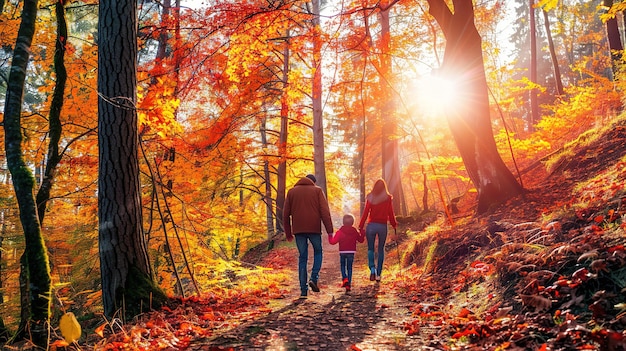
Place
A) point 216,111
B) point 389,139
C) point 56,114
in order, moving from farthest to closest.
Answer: point 216,111 → point 389,139 → point 56,114

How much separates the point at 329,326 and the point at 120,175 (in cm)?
337

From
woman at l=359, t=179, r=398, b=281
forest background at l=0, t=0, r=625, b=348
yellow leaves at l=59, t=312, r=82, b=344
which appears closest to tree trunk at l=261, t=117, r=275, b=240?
forest background at l=0, t=0, r=625, b=348

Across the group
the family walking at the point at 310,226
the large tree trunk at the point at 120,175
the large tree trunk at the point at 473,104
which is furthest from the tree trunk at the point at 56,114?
the large tree trunk at the point at 473,104

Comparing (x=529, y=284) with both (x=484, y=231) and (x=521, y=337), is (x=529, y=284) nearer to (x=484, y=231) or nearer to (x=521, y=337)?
(x=521, y=337)

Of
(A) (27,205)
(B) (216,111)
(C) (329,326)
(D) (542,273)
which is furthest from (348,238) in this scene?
(B) (216,111)

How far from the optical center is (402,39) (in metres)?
13.2

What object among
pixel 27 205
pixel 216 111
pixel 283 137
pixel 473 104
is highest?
pixel 216 111

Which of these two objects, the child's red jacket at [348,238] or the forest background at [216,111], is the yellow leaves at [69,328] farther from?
the child's red jacket at [348,238]

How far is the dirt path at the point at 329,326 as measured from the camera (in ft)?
12.0

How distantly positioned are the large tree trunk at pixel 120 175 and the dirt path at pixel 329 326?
156 centimetres

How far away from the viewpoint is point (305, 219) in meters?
6.26

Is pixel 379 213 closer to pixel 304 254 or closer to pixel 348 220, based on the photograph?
pixel 348 220

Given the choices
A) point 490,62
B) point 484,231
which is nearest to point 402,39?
point 490,62

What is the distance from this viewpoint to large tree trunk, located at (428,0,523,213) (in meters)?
7.50
